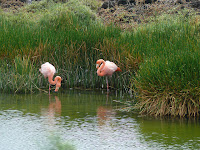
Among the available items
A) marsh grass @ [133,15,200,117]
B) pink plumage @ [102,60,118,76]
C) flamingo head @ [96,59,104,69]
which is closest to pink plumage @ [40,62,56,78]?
flamingo head @ [96,59,104,69]

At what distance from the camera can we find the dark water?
5473 millimetres

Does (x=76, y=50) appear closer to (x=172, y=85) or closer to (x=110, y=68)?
(x=110, y=68)

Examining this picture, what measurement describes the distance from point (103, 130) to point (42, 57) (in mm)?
5774

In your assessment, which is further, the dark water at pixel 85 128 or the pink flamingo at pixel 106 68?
the pink flamingo at pixel 106 68

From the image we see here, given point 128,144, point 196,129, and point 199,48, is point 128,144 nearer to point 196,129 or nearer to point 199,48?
point 196,129

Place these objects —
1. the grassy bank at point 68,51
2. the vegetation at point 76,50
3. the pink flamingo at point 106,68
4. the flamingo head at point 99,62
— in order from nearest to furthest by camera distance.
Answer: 1. the pink flamingo at point 106,68
2. the vegetation at point 76,50
3. the flamingo head at point 99,62
4. the grassy bank at point 68,51

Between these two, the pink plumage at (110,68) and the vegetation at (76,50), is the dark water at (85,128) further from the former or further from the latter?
the vegetation at (76,50)

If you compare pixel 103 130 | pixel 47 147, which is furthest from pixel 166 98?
pixel 47 147

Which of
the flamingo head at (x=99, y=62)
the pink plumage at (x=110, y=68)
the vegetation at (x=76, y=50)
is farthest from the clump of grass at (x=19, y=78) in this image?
the pink plumage at (x=110, y=68)

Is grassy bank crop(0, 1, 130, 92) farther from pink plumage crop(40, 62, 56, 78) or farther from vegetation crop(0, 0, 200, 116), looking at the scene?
pink plumage crop(40, 62, 56, 78)

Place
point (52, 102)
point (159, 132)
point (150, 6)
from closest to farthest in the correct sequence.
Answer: point (159, 132) < point (52, 102) < point (150, 6)

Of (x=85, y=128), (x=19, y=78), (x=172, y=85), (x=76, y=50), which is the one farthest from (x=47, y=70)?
(x=85, y=128)

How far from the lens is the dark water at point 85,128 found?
5.47 metres

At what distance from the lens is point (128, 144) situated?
5.47m
